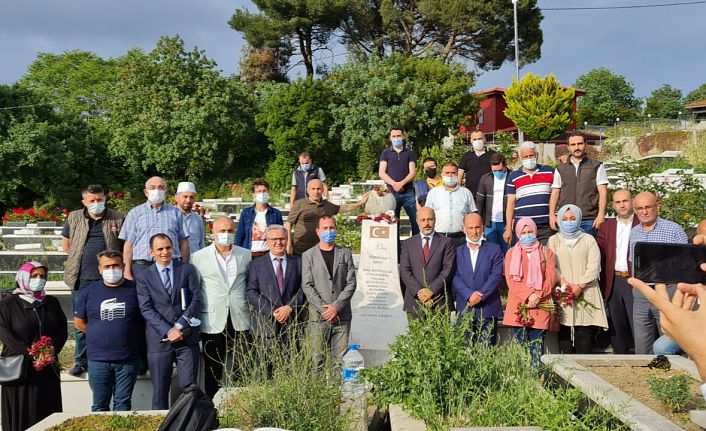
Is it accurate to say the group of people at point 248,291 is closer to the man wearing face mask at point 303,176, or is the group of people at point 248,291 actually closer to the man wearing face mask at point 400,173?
the man wearing face mask at point 303,176

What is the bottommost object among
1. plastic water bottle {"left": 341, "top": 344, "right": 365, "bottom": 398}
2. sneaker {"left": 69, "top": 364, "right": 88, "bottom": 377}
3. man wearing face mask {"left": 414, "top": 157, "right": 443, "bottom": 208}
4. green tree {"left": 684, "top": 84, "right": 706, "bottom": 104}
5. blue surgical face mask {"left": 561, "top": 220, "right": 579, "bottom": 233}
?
sneaker {"left": 69, "top": 364, "right": 88, "bottom": 377}

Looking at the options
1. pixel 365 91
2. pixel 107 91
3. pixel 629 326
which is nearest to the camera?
pixel 629 326

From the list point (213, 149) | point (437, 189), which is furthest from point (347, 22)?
point (437, 189)

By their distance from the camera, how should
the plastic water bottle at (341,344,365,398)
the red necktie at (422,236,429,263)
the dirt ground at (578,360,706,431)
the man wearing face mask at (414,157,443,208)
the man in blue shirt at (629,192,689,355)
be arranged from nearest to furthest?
the dirt ground at (578,360,706,431)
the plastic water bottle at (341,344,365,398)
the man in blue shirt at (629,192,689,355)
the red necktie at (422,236,429,263)
the man wearing face mask at (414,157,443,208)

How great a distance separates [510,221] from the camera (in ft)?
25.9

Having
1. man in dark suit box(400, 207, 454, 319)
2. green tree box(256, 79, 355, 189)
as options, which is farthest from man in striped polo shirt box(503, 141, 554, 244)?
green tree box(256, 79, 355, 189)

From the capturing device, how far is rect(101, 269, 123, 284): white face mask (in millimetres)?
5591

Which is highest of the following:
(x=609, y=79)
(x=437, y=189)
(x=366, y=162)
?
(x=609, y=79)

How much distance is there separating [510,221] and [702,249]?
5.36m

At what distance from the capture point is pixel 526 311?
616cm

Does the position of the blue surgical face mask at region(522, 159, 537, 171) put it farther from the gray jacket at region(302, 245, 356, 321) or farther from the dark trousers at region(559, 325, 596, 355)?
the gray jacket at region(302, 245, 356, 321)

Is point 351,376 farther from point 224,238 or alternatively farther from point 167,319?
point 224,238

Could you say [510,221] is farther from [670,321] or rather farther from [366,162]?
[366,162]

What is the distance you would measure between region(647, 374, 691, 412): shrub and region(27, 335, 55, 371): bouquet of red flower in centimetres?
465
